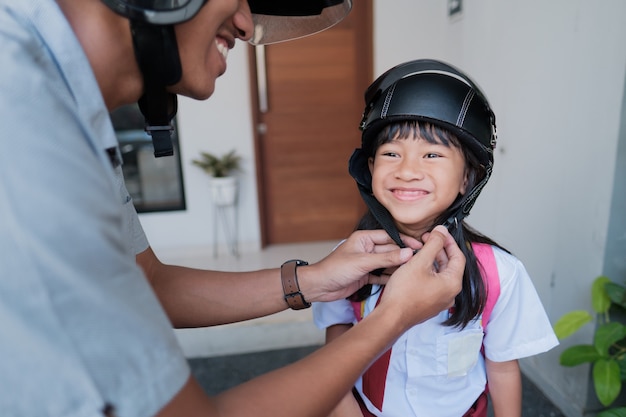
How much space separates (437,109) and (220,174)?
9.43ft

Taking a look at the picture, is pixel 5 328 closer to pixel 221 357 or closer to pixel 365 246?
pixel 365 246

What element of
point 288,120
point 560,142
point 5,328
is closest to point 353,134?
point 288,120

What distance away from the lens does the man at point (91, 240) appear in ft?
1.52

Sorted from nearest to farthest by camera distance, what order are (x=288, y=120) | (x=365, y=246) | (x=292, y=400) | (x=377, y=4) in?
(x=292, y=400)
(x=365, y=246)
(x=377, y=4)
(x=288, y=120)

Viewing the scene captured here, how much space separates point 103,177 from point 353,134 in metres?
3.57

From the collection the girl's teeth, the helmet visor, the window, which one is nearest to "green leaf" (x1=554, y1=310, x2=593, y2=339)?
the helmet visor

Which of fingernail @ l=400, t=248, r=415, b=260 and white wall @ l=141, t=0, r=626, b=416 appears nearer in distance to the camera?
fingernail @ l=400, t=248, r=415, b=260

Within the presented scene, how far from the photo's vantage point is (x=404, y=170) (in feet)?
3.50

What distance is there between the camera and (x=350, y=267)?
1.11 meters

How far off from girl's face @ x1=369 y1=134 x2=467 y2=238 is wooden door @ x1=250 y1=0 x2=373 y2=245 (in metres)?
2.82

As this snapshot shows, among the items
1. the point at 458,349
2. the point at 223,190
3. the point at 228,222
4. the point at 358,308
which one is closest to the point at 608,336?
the point at 458,349

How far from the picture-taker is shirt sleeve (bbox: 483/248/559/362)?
43.3 inches

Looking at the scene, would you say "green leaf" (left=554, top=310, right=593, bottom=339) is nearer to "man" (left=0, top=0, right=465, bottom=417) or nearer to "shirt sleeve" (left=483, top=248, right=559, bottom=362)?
"shirt sleeve" (left=483, top=248, right=559, bottom=362)

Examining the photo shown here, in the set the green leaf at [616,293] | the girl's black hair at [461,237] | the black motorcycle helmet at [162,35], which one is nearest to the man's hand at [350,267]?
the girl's black hair at [461,237]
